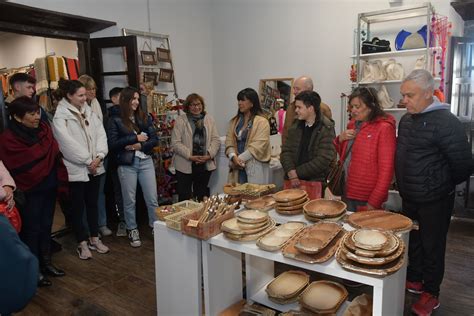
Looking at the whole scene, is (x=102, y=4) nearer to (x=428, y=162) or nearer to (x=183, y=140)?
(x=183, y=140)

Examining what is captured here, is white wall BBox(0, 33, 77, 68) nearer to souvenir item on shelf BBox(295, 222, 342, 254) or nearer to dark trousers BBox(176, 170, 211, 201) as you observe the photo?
dark trousers BBox(176, 170, 211, 201)

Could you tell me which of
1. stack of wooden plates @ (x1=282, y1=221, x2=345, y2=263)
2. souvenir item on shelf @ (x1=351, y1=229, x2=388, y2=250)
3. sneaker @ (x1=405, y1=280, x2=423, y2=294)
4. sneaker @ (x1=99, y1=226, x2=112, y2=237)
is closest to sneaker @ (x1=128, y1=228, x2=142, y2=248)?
sneaker @ (x1=99, y1=226, x2=112, y2=237)

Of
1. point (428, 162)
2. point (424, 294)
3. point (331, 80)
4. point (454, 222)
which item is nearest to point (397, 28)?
point (331, 80)

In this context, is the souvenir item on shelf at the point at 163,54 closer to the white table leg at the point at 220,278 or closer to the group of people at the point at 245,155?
the group of people at the point at 245,155

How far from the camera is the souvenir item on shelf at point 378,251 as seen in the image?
1.36 m

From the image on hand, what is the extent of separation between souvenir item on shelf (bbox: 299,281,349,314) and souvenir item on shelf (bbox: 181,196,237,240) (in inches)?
23.0

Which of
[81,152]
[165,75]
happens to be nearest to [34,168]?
[81,152]

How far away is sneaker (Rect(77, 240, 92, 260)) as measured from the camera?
312 centimetres

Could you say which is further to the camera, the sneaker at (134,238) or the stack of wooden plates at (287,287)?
the sneaker at (134,238)

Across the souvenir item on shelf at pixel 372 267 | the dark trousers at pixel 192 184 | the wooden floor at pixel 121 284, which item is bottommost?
the wooden floor at pixel 121 284

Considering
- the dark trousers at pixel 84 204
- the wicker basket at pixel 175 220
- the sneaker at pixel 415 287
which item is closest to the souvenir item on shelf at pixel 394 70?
the sneaker at pixel 415 287

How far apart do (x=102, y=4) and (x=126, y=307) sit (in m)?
3.25

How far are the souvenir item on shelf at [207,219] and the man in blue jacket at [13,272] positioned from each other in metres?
0.75

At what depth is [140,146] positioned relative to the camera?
3309mm
